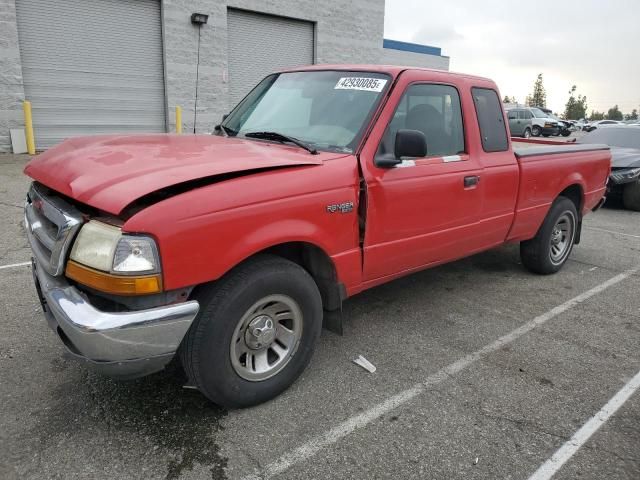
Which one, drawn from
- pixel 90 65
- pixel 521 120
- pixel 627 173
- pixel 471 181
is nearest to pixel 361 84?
pixel 471 181

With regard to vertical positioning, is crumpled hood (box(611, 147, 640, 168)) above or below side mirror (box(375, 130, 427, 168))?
below

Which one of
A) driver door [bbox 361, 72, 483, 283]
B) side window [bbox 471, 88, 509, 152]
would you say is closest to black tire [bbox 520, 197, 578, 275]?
side window [bbox 471, 88, 509, 152]

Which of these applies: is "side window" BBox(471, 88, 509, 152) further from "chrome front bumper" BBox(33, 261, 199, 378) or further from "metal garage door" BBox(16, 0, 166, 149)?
"metal garage door" BBox(16, 0, 166, 149)

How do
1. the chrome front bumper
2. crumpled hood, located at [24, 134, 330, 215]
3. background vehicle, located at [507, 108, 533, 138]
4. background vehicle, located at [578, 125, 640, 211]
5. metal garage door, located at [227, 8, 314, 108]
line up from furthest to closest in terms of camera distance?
background vehicle, located at [507, 108, 533, 138]
metal garage door, located at [227, 8, 314, 108]
background vehicle, located at [578, 125, 640, 211]
crumpled hood, located at [24, 134, 330, 215]
the chrome front bumper

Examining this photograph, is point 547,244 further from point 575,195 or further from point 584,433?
point 584,433

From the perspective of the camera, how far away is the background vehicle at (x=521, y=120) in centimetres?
3194

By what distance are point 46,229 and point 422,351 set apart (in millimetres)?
2515

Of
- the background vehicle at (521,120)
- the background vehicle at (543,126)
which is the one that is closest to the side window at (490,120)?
the background vehicle at (521,120)

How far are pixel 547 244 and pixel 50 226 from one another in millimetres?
4511

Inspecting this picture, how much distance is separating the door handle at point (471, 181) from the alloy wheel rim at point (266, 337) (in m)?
1.80

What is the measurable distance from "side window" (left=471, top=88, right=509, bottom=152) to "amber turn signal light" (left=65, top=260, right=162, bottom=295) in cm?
299

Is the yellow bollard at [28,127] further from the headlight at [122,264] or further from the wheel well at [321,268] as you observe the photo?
the headlight at [122,264]

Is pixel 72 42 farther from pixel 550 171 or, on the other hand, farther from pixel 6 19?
pixel 550 171

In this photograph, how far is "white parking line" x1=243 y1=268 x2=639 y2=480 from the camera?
8.14ft
